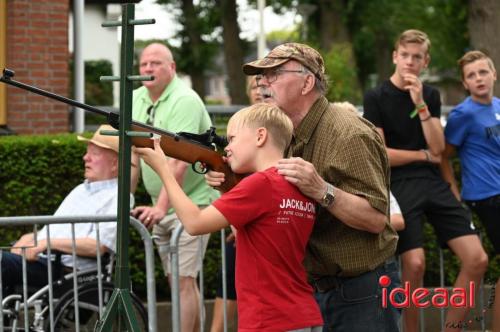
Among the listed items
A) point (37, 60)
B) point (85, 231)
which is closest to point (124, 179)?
point (85, 231)

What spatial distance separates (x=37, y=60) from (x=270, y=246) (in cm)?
696

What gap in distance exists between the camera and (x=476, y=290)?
655cm

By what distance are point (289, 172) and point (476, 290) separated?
9.75ft

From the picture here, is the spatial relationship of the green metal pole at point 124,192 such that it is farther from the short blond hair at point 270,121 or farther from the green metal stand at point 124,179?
the short blond hair at point 270,121

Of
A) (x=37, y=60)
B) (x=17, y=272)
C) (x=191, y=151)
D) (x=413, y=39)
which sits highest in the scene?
(x=413, y=39)

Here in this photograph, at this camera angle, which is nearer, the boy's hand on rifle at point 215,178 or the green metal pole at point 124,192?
the green metal pole at point 124,192

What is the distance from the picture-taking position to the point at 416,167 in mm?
6555

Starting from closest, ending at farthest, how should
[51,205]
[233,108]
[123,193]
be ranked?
[123,193] → [51,205] → [233,108]

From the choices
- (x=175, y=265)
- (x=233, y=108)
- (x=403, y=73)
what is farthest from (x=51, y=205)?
(x=233, y=108)

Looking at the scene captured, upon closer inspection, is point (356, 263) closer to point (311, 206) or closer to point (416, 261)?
point (311, 206)

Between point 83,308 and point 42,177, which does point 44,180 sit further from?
point 83,308

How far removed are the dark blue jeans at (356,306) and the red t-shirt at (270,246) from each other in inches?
10.5

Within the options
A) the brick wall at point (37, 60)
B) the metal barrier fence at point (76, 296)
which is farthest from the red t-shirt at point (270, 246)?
the brick wall at point (37, 60)

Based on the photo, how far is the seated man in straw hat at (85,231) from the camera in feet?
21.0
